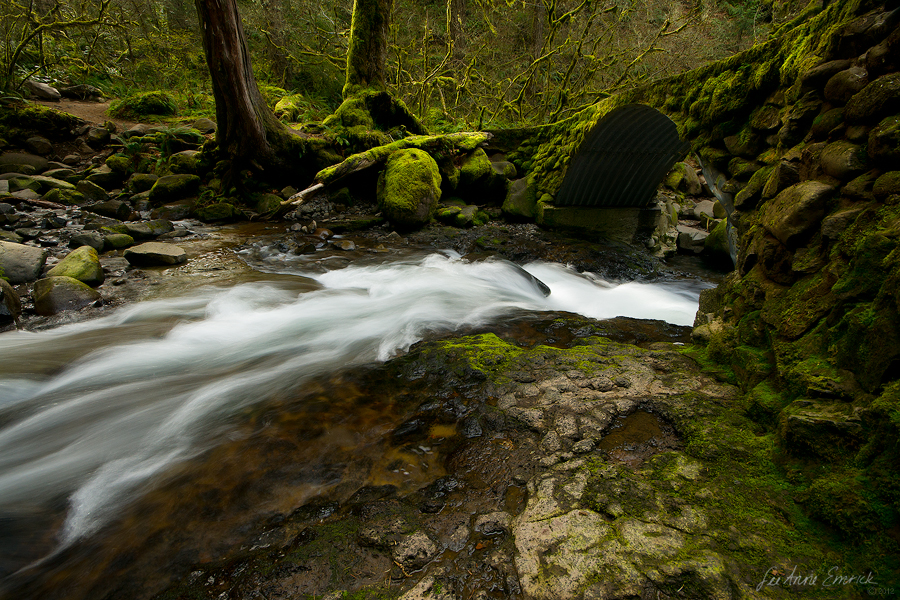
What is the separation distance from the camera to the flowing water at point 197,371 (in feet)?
7.98

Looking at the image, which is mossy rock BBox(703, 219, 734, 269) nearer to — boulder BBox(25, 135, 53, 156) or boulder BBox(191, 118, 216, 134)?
boulder BBox(191, 118, 216, 134)

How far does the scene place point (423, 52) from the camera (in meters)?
14.4

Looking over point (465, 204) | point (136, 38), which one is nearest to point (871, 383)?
point (465, 204)

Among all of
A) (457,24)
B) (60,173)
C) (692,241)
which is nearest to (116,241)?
(60,173)

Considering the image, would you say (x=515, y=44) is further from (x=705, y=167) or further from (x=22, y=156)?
(x=22, y=156)

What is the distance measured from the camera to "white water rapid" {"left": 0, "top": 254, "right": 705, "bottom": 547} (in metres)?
2.62

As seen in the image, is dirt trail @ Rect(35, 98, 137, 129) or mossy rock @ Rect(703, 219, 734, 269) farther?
dirt trail @ Rect(35, 98, 137, 129)

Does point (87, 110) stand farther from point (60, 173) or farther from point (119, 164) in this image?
point (119, 164)

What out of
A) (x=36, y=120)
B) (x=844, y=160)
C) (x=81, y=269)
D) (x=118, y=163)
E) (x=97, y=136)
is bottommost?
(x=81, y=269)

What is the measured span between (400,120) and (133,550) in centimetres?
1222

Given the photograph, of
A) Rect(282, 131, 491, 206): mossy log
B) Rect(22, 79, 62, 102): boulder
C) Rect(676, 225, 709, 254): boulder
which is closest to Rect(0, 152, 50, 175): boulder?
Rect(22, 79, 62, 102): boulder

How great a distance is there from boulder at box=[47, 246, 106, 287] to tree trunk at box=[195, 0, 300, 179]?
4.63 m

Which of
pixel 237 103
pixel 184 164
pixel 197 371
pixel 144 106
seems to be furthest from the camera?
pixel 144 106

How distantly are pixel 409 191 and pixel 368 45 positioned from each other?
5560mm
